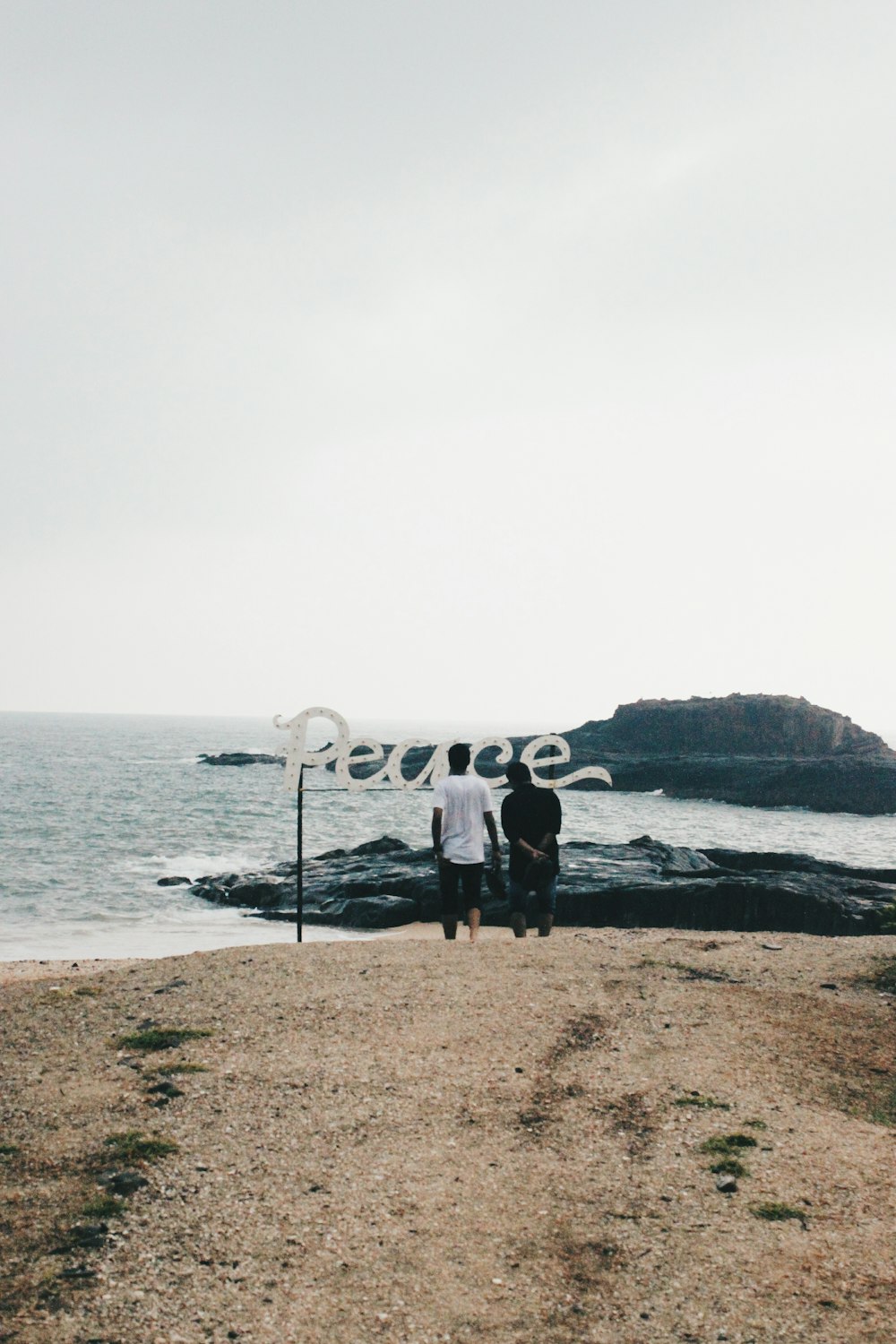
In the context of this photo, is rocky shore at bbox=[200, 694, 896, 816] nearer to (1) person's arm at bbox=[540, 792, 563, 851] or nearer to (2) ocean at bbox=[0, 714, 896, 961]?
(2) ocean at bbox=[0, 714, 896, 961]

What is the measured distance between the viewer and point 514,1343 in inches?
153

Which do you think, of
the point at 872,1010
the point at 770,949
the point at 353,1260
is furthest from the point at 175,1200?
the point at 770,949

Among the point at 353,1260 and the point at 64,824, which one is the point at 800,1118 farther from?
the point at 64,824

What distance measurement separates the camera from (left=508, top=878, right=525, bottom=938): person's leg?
11.6 m

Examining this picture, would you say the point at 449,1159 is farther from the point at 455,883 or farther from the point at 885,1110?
the point at 455,883

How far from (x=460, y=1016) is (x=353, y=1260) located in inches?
145

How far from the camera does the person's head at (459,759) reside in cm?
1066

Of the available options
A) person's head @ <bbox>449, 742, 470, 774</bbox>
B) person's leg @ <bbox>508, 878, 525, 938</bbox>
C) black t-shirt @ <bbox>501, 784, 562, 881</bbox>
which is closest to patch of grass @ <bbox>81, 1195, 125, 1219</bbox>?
person's head @ <bbox>449, 742, 470, 774</bbox>

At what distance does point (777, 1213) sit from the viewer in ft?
16.2

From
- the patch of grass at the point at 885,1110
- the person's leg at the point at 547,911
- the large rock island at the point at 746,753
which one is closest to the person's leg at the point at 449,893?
the person's leg at the point at 547,911

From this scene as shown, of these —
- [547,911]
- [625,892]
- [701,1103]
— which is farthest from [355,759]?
[701,1103]

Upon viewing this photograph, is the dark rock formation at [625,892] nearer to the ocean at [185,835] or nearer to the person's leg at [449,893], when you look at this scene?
the ocean at [185,835]

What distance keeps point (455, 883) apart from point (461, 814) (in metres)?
0.99

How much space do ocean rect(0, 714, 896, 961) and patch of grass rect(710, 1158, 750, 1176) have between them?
34.8ft
